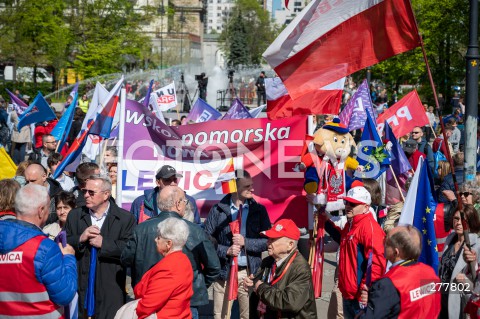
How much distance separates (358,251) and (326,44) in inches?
96.8

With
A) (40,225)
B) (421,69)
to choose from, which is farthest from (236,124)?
(421,69)

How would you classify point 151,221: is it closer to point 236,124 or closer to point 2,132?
point 236,124

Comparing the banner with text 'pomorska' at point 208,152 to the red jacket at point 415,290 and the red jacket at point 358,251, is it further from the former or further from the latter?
the red jacket at point 415,290

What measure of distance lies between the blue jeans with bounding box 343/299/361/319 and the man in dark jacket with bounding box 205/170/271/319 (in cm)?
107

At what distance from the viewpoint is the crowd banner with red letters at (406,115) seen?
41.7 feet

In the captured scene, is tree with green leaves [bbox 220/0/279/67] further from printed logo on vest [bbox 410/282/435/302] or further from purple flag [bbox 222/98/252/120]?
printed logo on vest [bbox 410/282/435/302]

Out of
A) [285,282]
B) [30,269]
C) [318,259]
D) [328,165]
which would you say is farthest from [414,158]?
[30,269]

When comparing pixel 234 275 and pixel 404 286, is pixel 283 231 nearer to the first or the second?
pixel 404 286

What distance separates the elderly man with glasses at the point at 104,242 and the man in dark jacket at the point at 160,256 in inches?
19.5

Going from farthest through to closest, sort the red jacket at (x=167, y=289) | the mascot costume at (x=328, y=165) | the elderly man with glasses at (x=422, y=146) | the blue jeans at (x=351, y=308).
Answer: the elderly man with glasses at (x=422, y=146)
the mascot costume at (x=328, y=165)
the blue jeans at (x=351, y=308)
the red jacket at (x=167, y=289)

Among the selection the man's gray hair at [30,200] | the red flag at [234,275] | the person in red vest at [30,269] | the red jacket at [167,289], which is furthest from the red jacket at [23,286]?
the red flag at [234,275]

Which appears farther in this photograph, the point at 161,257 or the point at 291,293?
the point at 161,257

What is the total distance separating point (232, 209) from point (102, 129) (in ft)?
14.1

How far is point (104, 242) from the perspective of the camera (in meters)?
7.03
